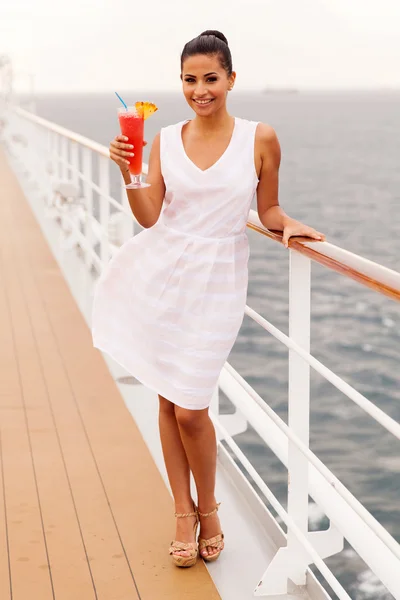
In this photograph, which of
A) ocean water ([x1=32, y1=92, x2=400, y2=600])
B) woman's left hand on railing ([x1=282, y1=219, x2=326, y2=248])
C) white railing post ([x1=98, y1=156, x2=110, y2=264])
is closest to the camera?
woman's left hand on railing ([x1=282, y1=219, x2=326, y2=248])

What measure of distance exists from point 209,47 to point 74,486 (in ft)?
3.89

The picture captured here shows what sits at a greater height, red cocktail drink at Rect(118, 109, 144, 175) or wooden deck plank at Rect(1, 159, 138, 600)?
red cocktail drink at Rect(118, 109, 144, 175)

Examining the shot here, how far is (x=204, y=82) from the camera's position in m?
1.88

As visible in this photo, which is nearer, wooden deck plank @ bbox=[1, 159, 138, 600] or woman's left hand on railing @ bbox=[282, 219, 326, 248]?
woman's left hand on railing @ bbox=[282, 219, 326, 248]

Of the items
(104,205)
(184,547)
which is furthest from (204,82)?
(104,205)

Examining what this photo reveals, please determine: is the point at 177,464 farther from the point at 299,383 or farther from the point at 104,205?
the point at 104,205

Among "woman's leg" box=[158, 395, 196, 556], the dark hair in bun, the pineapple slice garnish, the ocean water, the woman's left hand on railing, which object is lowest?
the ocean water

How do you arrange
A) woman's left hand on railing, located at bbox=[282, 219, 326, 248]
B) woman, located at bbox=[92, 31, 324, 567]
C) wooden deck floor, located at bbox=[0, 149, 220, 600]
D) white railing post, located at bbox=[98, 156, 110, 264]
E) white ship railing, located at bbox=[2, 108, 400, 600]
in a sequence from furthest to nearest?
white railing post, located at bbox=[98, 156, 110, 264] < wooden deck floor, located at bbox=[0, 149, 220, 600] < woman, located at bbox=[92, 31, 324, 567] < woman's left hand on railing, located at bbox=[282, 219, 326, 248] < white ship railing, located at bbox=[2, 108, 400, 600]

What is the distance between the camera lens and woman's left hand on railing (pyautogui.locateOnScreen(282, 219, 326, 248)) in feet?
5.81

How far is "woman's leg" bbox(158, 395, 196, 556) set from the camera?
2.09m

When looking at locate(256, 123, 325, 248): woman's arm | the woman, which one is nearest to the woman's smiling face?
the woman

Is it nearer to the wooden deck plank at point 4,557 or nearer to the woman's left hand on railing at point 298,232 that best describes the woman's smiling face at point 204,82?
the woman's left hand on railing at point 298,232

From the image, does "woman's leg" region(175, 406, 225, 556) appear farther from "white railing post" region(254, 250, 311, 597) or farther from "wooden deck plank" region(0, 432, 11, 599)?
"wooden deck plank" region(0, 432, 11, 599)

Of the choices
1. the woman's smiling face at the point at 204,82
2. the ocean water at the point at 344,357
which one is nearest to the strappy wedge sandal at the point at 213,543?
the woman's smiling face at the point at 204,82
